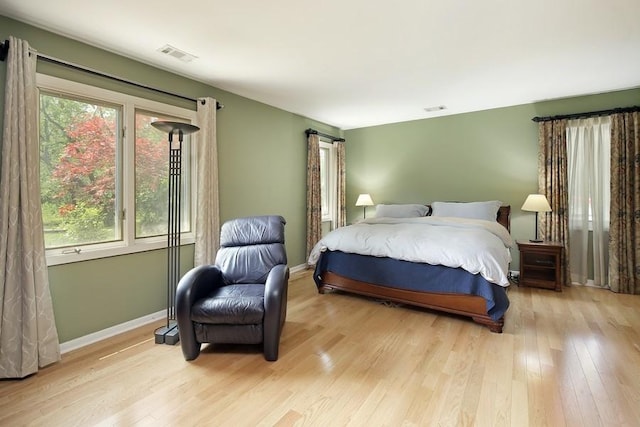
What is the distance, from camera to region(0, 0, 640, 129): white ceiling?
213 cm

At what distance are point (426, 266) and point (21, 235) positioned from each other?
10.7 ft

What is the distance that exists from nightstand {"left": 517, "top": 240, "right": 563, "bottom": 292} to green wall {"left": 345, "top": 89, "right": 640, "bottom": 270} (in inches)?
13.9

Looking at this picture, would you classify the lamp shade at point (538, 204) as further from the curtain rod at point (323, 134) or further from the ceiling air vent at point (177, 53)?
the ceiling air vent at point (177, 53)

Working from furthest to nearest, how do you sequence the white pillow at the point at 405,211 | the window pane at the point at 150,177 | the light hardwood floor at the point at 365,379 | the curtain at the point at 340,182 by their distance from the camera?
the curtain at the point at 340,182 < the white pillow at the point at 405,211 < the window pane at the point at 150,177 < the light hardwood floor at the point at 365,379

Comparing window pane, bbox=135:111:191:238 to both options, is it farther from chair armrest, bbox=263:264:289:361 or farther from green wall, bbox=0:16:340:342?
chair armrest, bbox=263:264:289:361

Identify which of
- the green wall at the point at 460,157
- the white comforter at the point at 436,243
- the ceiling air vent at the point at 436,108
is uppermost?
the ceiling air vent at the point at 436,108

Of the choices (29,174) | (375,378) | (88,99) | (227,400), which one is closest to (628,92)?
(375,378)

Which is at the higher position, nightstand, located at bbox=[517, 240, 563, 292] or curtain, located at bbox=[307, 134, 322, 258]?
curtain, located at bbox=[307, 134, 322, 258]

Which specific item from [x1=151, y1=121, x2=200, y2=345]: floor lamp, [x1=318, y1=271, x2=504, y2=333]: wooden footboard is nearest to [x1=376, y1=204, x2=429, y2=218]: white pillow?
[x1=318, y1=271, x2=504, y2=333]: wooden footboard

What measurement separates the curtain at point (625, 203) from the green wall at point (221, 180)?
4.03m

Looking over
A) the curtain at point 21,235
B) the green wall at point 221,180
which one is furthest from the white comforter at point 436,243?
the curtain at point 21,235

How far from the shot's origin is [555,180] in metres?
4.11

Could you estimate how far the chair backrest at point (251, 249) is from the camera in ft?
9.25

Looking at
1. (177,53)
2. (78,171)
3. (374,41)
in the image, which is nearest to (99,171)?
(78,171)
